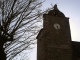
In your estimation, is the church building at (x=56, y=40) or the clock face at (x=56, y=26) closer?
the church building at (x=56, y=40)

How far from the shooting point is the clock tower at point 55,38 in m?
14.9

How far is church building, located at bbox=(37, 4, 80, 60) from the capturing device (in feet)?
49.0

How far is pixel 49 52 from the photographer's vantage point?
48.6 feet

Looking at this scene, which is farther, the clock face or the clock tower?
the clock face

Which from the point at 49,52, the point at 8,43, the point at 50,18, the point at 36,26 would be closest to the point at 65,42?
the point at 49,52

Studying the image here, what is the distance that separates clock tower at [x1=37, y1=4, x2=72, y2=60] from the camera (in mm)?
14914

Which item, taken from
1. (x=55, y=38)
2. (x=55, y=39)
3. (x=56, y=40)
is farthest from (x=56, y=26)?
(x=56, y=40)

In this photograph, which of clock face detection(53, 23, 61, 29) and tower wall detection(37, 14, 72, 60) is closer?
tower wall detection(37, 14, 72, 60)

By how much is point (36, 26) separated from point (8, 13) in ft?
6.64

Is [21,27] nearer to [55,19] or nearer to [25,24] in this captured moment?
[25,24]

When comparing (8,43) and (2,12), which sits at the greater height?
(2,12)

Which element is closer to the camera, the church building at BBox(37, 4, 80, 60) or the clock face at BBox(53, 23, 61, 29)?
the church building at BBox(37, 4, 80, 60)

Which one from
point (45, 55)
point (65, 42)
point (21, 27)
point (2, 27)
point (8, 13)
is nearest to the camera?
point (2, 27)

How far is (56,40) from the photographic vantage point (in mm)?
15719
